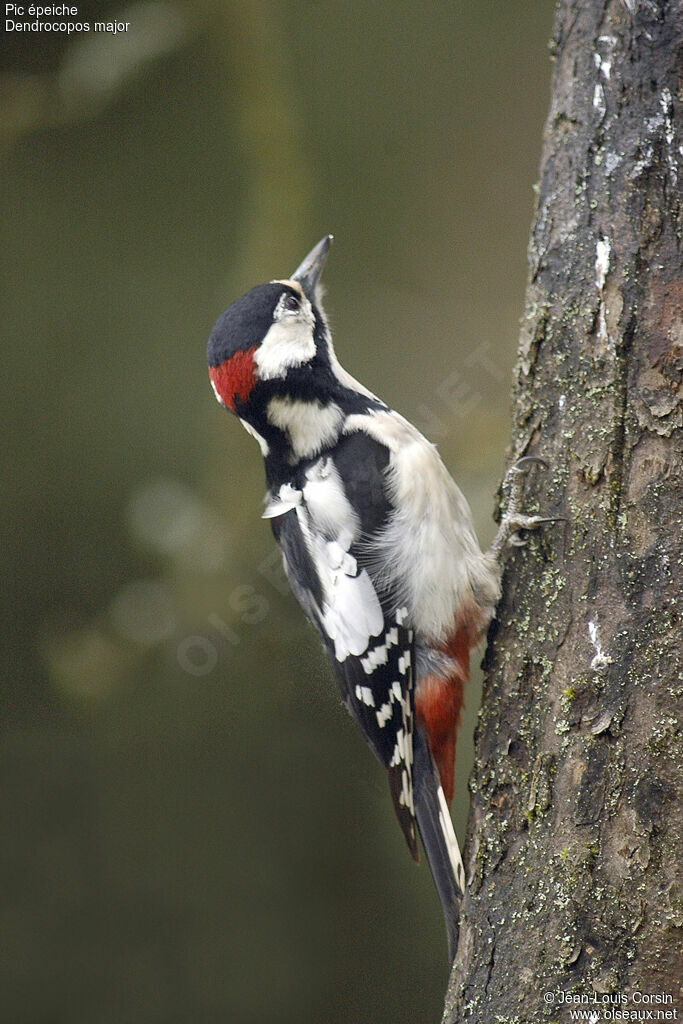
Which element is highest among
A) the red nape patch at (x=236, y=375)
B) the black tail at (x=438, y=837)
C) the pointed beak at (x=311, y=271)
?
the pointed beak at (x=311, y=271)

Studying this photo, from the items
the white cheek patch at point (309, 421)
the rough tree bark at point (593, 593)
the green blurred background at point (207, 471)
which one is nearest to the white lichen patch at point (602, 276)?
the rough tree bark at point (593, 593)

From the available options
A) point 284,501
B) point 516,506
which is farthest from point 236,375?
point 516,506

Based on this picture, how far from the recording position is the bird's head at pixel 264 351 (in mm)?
1759

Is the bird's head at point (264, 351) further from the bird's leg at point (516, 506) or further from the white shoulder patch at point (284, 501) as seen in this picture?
the bird's leg at point (516, 506)

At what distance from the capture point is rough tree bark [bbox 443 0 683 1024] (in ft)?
4.13

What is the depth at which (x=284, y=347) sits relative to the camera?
1.82m

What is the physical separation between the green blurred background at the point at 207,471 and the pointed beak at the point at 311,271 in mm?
499

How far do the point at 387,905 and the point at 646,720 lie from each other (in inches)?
65.0

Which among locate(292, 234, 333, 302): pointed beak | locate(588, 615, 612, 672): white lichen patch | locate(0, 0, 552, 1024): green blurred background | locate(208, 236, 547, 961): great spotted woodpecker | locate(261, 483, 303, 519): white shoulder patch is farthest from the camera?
locate(0, 0, 552, 1024): green blurred background

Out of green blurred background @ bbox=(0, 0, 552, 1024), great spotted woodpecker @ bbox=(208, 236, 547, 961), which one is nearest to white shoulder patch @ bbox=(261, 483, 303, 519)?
great spotted woodpecker @ bbox=(208, 236, 547, 961)

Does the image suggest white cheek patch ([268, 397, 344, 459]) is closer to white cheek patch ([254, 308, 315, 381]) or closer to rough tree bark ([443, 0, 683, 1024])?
white cheek patch ([254, 308, 315, 381])

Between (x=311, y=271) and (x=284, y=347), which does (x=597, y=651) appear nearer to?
(x=284, y=347)

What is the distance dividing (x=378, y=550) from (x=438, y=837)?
543mm

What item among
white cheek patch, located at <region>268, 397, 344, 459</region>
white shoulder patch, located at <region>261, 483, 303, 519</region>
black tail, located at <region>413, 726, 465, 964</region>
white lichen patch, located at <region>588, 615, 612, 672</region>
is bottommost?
black tail, located at <region>413, 726, 465, 964</region>
